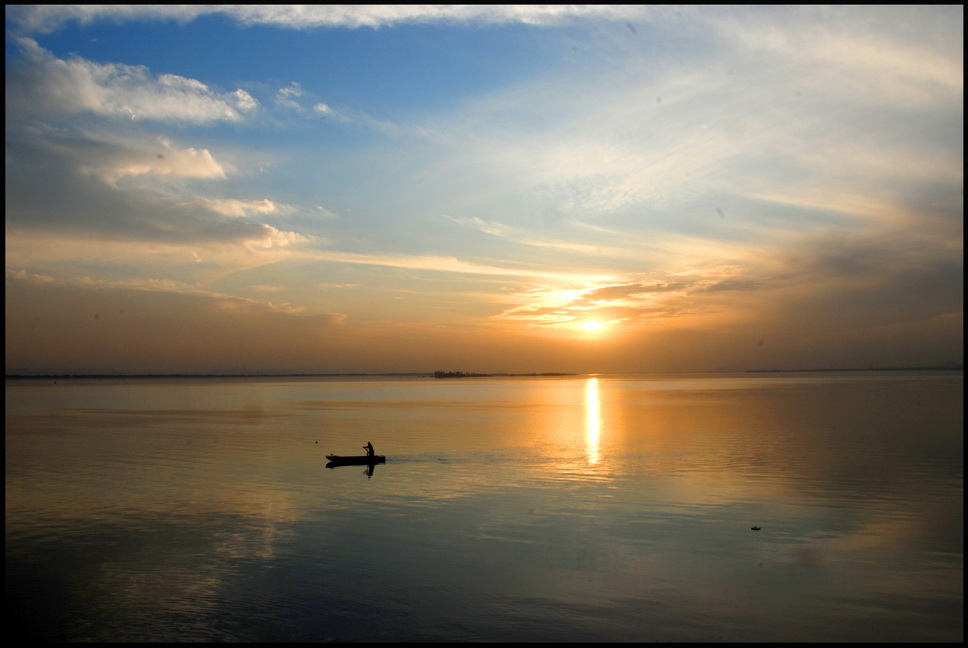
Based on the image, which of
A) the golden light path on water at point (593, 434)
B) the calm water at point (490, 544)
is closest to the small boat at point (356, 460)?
the calm water at point (490, 544)

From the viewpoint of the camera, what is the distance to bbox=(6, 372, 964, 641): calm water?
14602mm

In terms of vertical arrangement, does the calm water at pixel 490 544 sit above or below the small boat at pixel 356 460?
below

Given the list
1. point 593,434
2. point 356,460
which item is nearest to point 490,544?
point 356,460

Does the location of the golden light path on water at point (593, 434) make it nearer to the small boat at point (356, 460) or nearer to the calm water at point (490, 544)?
A: the calm water at point (490, 544)

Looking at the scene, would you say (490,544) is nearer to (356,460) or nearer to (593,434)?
(356,460)

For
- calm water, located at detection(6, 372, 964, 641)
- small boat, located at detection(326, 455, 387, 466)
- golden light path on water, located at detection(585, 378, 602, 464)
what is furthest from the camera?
golden light path on water, located at detection(585, 378, 602, 464)

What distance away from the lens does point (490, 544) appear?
20.3 m

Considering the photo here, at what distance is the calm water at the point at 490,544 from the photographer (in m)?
14.6

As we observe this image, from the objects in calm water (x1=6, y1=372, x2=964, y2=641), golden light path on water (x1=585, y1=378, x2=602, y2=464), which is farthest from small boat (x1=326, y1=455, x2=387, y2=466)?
golden light path on water (x1=585, y1=378, x2=602, y2=464)

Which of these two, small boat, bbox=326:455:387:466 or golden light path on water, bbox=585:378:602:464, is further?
golden light path on water, bbox=585:378:602:464

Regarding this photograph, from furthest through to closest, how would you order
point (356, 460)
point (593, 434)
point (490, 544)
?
point (593, 434) → point (356, 460) → point (490, 544)

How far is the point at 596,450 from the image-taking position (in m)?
43.1

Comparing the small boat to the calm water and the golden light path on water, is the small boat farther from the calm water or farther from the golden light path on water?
the golden light path on water

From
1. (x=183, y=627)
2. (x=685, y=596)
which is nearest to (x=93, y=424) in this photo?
(x=183, y=627)
